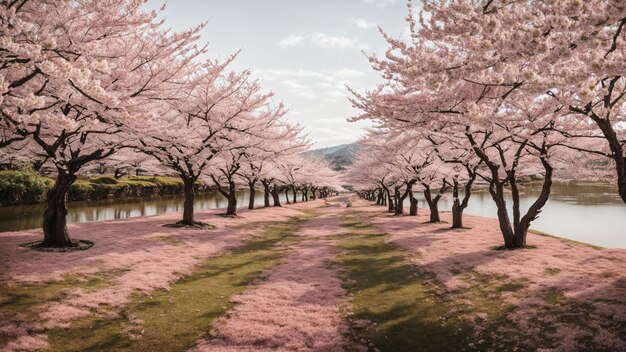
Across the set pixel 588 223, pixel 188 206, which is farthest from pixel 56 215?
pixel 588 223

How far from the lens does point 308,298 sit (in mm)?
11000

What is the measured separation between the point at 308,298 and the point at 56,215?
11115 mm

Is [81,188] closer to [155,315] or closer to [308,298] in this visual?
[155,315]

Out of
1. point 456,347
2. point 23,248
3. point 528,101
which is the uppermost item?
point 528,101

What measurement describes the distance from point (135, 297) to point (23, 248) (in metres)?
7.11

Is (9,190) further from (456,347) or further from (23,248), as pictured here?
(456,347)

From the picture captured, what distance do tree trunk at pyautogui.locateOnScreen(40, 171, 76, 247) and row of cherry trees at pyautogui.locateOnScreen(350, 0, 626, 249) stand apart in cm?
1263

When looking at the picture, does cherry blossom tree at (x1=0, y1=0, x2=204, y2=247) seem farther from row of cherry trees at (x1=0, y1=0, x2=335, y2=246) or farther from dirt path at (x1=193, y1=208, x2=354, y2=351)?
dirt path at (x1=193, y1=208, x2=354, y2=351)

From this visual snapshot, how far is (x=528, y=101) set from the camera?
1608 cm

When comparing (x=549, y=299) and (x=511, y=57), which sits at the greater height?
(x=511, y=57)

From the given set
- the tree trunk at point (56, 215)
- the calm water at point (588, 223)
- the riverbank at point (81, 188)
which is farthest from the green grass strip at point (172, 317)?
the riverbank at point (81, 188)

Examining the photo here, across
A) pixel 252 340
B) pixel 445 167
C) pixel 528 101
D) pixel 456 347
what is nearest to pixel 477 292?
pixel 456 347

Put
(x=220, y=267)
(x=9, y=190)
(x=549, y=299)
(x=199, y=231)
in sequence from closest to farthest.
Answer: (x=549, y=299) → (x=220, y=267) → (x=199, y=231) → (x=9, y=190)

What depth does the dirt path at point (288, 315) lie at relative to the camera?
26.3 feet
